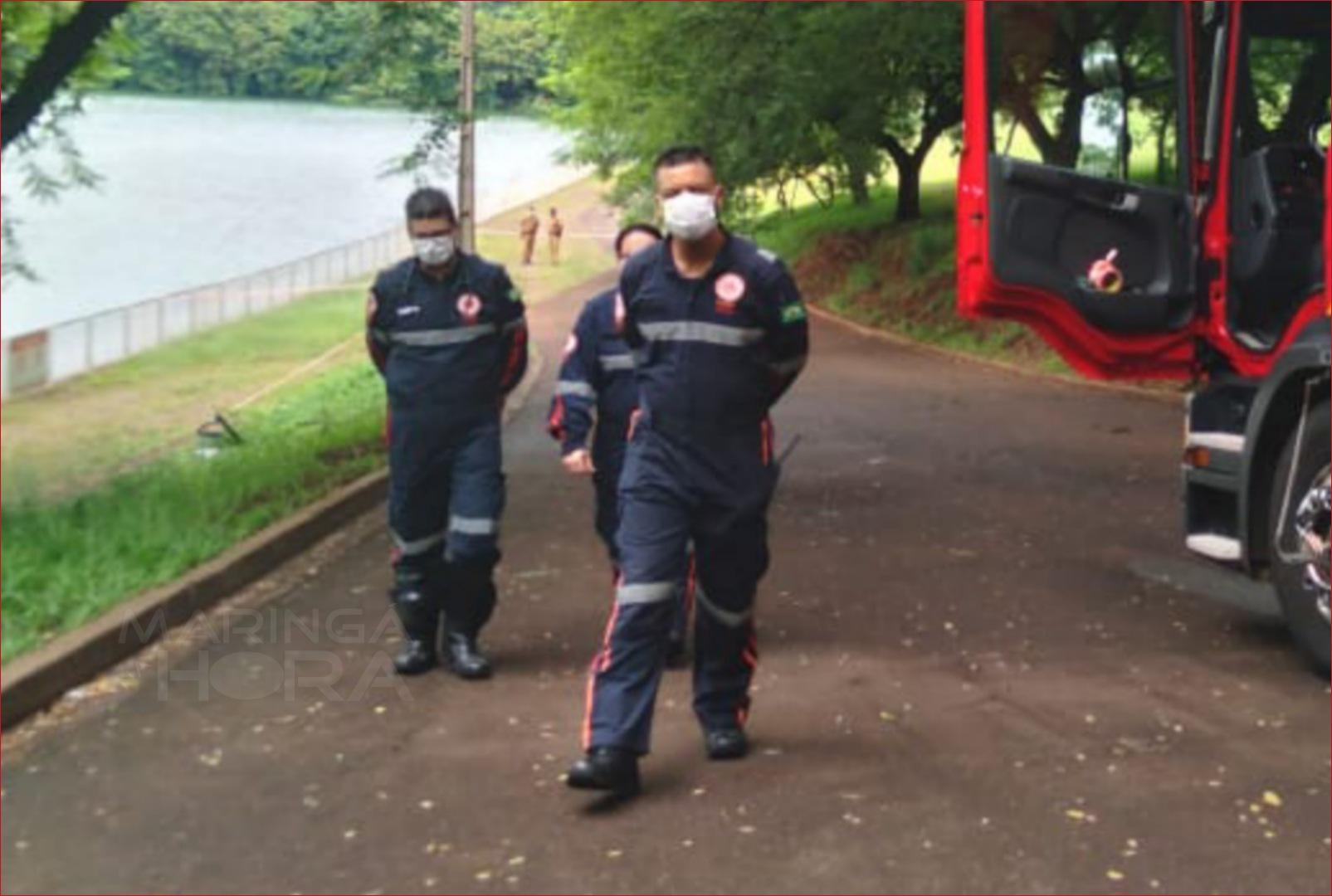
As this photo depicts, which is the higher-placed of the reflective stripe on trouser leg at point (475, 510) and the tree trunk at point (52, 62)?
the tree trunk at point (52, 62)

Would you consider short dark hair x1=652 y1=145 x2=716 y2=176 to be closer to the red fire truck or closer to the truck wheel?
the red fire truck

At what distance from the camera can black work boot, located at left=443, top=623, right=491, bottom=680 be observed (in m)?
6.04

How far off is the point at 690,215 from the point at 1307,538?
8.91 feet

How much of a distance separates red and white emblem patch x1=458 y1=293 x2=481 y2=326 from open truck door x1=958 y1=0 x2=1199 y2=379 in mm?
2167

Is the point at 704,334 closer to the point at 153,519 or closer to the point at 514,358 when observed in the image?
the point at 514,358

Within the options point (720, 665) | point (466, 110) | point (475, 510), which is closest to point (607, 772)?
point (720, 665)

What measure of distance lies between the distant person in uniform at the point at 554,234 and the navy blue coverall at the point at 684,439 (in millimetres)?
40564

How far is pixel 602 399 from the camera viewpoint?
581 centimetres

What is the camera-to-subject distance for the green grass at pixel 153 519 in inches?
273

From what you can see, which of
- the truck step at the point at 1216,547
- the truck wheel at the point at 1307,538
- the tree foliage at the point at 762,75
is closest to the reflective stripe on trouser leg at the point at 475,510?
the truck step at the point at 1216,547

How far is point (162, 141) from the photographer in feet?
164

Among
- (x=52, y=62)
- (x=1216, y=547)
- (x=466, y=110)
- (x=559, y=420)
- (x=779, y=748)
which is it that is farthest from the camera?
(x=466, y=110)

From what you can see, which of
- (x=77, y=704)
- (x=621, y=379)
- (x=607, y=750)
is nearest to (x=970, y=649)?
(x=621, y=379)

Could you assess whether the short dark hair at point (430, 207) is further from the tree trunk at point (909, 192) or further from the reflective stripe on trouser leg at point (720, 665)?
the tree trunk at point (909, 192)
